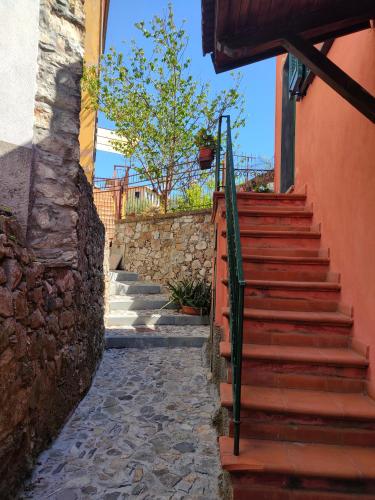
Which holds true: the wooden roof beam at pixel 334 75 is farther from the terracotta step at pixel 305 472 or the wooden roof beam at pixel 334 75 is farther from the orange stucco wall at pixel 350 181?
the terracotta step at pixel 305 472

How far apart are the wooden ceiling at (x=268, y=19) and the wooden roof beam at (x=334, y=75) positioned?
0.28ft

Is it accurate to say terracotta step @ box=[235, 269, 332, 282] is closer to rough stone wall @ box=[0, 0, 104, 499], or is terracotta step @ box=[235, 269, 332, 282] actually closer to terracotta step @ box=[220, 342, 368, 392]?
terracotta step @ box=[220, 342, 368, 392]

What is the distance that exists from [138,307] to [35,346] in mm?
4738

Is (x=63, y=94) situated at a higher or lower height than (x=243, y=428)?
higher

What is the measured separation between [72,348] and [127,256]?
6917 millimetres

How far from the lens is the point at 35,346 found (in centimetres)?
221

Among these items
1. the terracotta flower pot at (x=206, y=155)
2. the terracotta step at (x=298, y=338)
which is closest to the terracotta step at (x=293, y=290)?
the terracotta step at (x=298, y=338)

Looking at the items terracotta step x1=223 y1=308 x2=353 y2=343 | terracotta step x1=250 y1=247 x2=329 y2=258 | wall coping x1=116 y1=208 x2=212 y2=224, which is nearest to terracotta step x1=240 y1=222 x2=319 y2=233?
terracotta step x1=250 y1=247 x2=329 y2=258

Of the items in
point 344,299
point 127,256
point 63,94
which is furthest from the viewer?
point 127,256

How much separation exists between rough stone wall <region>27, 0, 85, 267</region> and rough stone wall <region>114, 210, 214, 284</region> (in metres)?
5.11

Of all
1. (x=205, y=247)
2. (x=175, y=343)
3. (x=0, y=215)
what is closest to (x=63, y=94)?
(x=0, y=215)

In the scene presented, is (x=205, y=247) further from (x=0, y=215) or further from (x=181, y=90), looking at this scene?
(x=0, y=215)

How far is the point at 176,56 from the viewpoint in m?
9.08

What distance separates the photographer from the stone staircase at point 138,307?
5949mm
